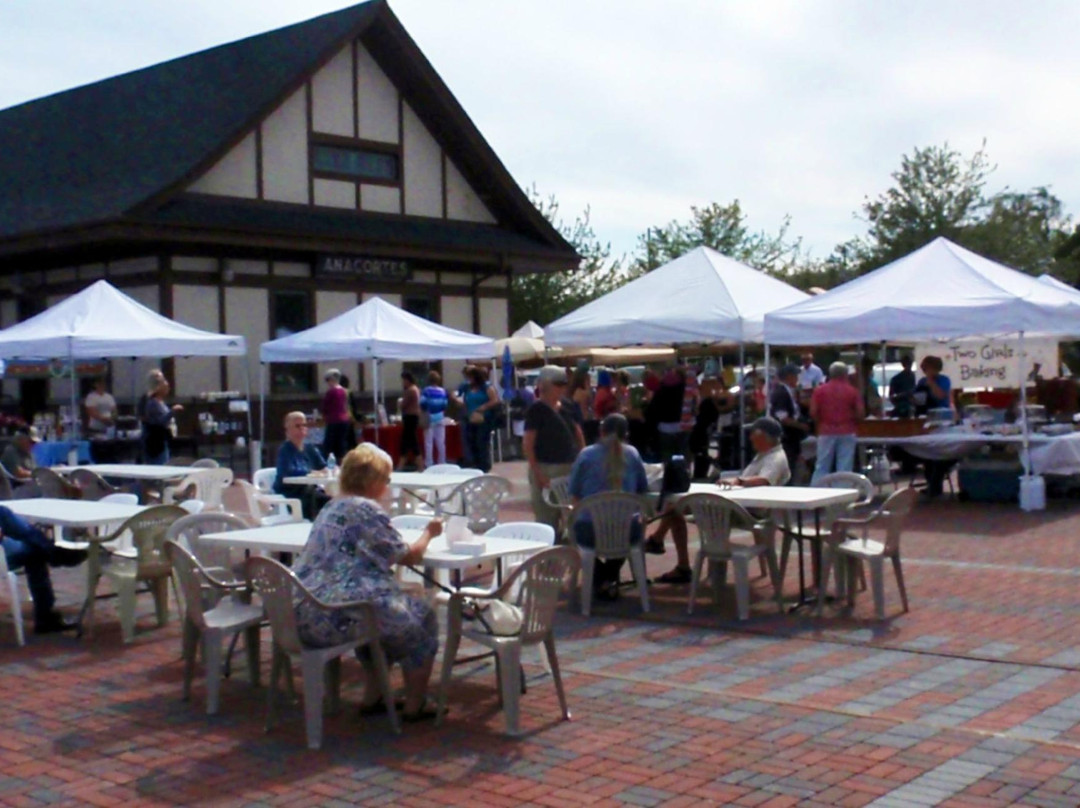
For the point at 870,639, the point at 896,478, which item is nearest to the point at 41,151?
the point at 896,478

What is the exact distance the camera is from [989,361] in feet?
66.0

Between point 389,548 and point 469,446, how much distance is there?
1332cm

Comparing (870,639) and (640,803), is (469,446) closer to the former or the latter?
(870,639)

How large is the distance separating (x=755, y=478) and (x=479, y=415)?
929 centimetres

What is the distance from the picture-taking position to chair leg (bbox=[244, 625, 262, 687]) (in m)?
7.14

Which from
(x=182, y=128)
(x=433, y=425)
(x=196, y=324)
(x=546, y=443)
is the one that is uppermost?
(x=182, y=128)

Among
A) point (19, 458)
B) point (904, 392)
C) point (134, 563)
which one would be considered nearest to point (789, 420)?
point (904, 392)

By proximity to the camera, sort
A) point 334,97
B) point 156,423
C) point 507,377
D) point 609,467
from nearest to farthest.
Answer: point 609,467 → point 156,423 → point 507,377 → point 334,97

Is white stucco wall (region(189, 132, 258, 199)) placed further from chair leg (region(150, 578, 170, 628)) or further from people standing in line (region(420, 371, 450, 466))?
chair leg (region(150, 578, 170, 628))

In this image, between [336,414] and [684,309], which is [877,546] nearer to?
[684,309]

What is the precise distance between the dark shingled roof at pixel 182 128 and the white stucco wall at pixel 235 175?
1.32ft

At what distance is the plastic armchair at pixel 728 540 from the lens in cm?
879

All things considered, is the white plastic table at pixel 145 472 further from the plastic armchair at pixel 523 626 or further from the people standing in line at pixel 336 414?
the plastic armchair at pixel 523 626

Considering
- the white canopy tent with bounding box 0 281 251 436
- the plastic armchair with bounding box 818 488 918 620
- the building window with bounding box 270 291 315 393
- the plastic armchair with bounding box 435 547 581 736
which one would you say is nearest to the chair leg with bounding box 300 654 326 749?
the plastic armchair with bounding box 435 547 581 736
